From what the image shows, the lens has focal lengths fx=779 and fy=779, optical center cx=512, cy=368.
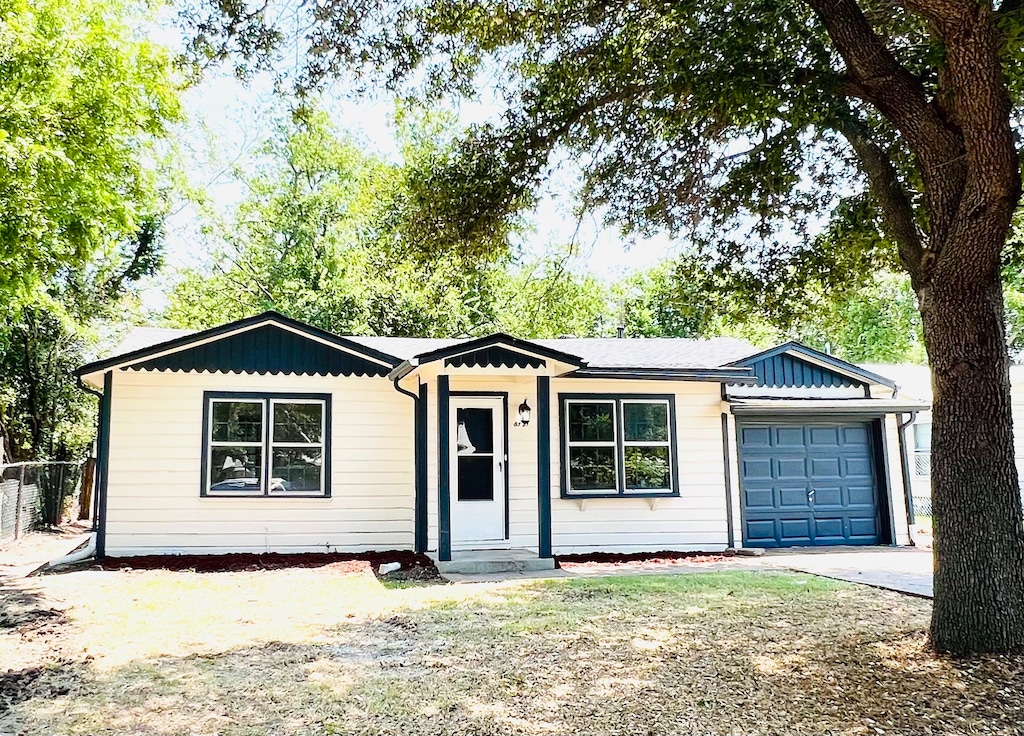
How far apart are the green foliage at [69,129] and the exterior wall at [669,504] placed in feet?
20.5

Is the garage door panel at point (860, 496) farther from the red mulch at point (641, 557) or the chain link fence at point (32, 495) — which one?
the chain link fence at point (32, 495)

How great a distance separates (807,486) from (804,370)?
1.80m

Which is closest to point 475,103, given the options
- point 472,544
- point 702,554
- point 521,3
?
point 521,3

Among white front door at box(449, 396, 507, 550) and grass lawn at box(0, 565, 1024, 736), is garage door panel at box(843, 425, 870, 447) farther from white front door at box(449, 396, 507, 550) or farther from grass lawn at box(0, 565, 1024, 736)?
white front door at box(449, 396, 507, 550)

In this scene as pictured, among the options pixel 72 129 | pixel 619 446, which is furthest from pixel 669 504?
pixel 72 129

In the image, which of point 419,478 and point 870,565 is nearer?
point 870,565

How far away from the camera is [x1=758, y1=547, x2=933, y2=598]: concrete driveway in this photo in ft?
26.4

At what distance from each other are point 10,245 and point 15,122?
1.26 meters

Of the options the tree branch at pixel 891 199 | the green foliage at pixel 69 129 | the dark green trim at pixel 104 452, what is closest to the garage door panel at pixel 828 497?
the tree branch at pixel 891 199

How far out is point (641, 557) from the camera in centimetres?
1070

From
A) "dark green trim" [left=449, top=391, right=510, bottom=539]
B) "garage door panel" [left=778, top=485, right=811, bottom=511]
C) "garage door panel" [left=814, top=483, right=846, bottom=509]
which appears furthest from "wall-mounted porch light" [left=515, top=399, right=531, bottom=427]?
"garage door panel" [left=814, top=483, right=846, bottom=509]

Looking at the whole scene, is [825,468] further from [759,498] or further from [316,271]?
[316,271]

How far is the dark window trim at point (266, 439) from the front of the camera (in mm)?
10125

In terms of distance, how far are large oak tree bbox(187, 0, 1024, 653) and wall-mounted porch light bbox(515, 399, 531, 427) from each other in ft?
10.5
